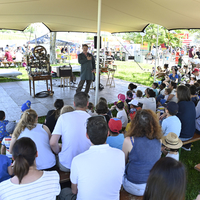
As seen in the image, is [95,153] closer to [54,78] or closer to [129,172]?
[129,172]

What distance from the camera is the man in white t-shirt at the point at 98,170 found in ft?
4.76

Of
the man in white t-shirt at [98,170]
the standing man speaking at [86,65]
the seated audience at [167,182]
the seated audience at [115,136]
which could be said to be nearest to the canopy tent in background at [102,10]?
the standing man speaking at [86,65]

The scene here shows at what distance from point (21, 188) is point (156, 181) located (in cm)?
87

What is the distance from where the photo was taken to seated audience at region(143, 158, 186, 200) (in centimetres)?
101

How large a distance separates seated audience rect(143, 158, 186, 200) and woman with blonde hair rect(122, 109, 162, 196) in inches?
30.4

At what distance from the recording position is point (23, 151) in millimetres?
1389

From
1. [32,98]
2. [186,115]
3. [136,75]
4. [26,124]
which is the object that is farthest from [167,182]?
[136,75]

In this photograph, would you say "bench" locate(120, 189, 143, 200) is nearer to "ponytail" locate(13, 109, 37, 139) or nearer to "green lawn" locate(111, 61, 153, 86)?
"ponytail" locate(13, 109, 37, 139)

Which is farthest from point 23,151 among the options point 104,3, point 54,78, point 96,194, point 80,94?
point 54,78

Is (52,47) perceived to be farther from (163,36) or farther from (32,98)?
(163,36)

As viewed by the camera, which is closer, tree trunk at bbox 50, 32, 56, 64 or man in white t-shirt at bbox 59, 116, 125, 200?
man in white t-shirt at bbox 59, 116, 125, 200

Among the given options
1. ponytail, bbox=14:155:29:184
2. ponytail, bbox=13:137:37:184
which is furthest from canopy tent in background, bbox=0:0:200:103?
ponytail, bbox=14:155:29:184

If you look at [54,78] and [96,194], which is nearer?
[96,194]

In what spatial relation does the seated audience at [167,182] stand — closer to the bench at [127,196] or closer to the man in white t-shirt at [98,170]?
the man in white t-shirt at [98,170]
